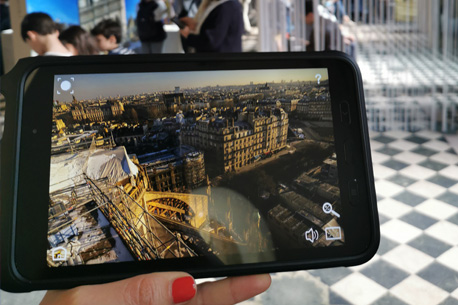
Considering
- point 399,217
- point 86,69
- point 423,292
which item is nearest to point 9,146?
point 86,69

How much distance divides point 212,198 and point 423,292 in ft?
3.74

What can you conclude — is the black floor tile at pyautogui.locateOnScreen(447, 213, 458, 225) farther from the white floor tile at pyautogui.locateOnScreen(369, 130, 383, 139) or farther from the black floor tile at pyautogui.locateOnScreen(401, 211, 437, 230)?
the white floor tile at pyautogui.locateOnScreen(369, 130, 383, 139)

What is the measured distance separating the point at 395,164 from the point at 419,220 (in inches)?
27.5

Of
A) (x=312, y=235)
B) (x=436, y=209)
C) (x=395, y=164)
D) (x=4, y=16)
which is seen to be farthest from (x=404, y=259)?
(x=4, y=16)

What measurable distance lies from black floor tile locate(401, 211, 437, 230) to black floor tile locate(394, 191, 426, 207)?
100mm

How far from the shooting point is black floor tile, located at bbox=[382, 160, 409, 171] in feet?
8.52

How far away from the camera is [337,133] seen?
732 millimetres

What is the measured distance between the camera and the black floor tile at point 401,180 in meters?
2.38

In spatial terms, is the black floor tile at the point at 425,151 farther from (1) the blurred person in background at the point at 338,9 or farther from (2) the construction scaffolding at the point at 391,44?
(1) the blurred person in background at the point at 338,9

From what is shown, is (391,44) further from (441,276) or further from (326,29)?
(441,276)

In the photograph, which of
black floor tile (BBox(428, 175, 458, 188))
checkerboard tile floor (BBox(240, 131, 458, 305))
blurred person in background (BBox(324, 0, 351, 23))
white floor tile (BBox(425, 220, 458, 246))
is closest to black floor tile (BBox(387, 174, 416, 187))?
checkerboard tile floor (BBox(240, 131, 458, 305))

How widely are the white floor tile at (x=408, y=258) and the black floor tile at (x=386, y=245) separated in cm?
2

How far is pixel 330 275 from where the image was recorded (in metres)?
1.63

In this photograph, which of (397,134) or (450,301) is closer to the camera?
(450,301)
